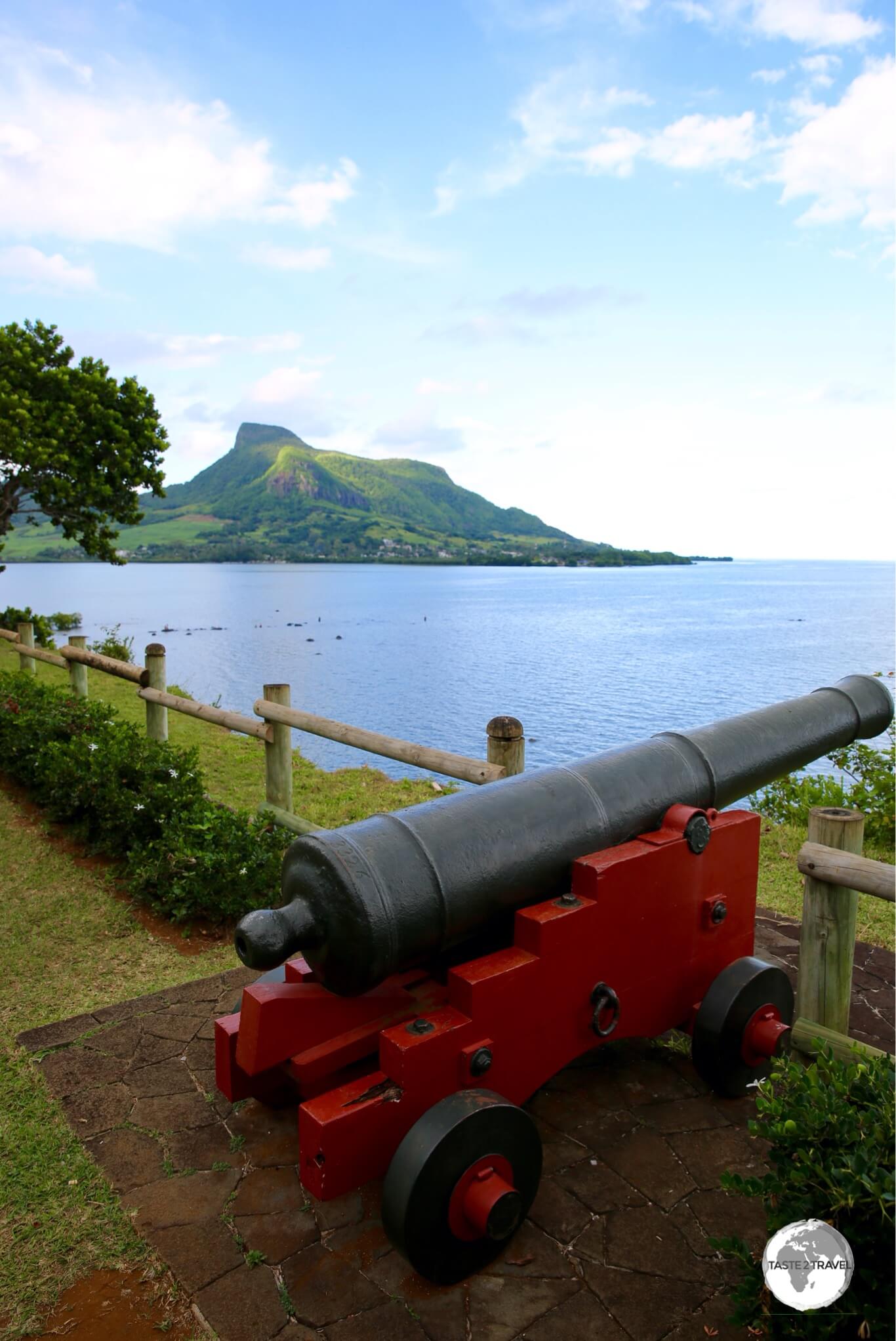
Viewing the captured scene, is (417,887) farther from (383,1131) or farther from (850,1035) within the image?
(850,1035)

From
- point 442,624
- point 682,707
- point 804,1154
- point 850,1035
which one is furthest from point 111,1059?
point 442,624

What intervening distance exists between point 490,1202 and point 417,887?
80cm

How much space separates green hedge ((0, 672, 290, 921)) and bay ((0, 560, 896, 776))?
5783mm

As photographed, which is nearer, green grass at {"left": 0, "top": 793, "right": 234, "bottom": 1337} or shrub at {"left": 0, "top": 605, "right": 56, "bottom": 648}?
green grass at {"left": 0, "top": 793, "right": 234, "bottom": 1337}

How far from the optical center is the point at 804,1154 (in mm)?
1846

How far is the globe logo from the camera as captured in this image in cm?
169

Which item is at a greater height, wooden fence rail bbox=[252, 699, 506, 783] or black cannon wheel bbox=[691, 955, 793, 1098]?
wooden fence rail bbox=[252, 699, 506, 783]

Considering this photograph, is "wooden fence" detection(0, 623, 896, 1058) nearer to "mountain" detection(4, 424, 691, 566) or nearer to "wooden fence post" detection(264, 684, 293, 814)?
"wooden fence post" detection(264, 684, 293, 814)

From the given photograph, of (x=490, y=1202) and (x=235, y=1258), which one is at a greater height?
(x=490, y=1202)

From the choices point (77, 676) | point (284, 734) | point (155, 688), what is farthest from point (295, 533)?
point (284, 734)

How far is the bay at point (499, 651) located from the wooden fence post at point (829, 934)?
907 centimetres

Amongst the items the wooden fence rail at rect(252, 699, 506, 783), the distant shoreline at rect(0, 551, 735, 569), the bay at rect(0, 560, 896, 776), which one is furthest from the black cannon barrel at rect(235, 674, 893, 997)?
the distant shoreline at rect(0, 551, 735, 569)

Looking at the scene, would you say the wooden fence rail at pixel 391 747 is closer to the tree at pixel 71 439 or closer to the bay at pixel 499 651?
the bay at pixel 499 651

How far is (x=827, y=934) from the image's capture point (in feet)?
11.0
